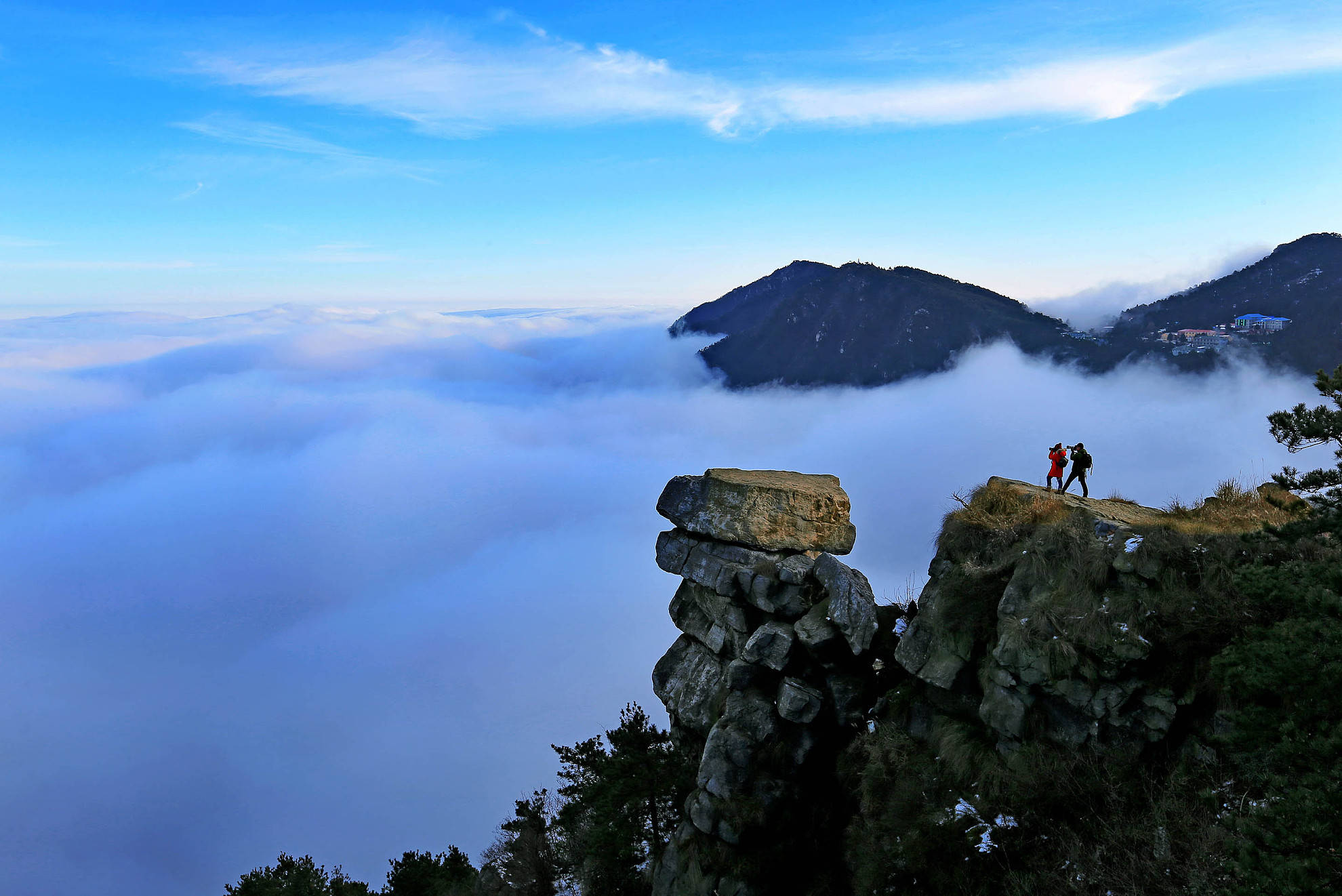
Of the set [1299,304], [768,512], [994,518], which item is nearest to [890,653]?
[994,518]

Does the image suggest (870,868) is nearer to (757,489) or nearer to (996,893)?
(996,893)

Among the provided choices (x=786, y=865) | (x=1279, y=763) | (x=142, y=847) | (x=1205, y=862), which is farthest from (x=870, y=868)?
(x=142, y=847)

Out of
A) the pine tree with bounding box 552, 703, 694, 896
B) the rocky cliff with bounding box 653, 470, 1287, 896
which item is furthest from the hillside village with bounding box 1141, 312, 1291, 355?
the pine tree with bounding box 552, 703, 694, 896

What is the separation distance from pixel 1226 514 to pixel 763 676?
44.4 ft

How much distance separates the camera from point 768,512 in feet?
87.5

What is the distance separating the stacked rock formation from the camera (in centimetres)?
2058

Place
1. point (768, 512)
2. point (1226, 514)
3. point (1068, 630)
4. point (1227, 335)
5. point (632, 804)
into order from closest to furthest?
point (1068, 630) < point (1226, 514) < point (632, 804) < point (768, 512) < point (1227, 335)

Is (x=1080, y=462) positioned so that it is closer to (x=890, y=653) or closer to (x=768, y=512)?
(x=890, y=653)

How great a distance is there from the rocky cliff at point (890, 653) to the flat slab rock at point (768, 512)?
74 mm

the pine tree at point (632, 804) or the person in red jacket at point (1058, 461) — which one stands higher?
Result: the person in red jacket at point (1058, 461)

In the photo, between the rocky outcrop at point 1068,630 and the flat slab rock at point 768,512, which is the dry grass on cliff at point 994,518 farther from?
the flat slab rock at point 768,512

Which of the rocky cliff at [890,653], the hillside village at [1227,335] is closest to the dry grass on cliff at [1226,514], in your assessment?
the rocky cliff at [890,653]

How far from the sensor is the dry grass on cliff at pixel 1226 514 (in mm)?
15734

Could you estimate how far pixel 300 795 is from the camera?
636 ft
